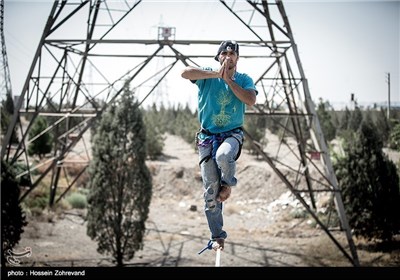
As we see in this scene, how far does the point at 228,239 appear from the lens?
18.2m

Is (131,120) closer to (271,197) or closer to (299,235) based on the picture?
(299,235)

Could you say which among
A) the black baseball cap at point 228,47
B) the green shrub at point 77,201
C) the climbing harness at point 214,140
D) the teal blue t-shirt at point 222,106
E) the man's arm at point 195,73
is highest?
the black baseball cap at point 228,47

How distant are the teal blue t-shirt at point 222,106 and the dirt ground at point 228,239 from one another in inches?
510

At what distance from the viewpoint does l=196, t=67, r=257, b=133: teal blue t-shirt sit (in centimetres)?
277

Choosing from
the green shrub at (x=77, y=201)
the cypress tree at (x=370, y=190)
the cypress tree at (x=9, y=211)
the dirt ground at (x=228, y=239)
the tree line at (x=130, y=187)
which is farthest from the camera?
the green shrub at (x=77, y=201)

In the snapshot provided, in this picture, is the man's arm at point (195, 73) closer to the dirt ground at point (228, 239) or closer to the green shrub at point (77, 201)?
the dirt ground at point (228, 239)

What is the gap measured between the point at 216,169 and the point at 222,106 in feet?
1.51

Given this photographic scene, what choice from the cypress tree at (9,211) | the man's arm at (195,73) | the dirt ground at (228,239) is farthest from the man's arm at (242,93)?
the dirt ground at (228,239)

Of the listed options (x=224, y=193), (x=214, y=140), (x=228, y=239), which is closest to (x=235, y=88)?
(x=214, y=140)

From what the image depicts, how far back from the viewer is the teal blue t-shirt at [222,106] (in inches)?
109

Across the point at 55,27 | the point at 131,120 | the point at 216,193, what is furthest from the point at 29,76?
the point at 216,193

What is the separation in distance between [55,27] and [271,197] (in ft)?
61.1

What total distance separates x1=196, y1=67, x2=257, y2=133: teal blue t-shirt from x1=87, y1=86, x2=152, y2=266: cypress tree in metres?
11.8
